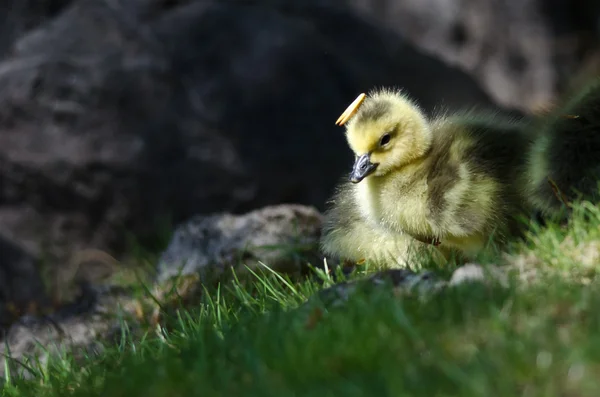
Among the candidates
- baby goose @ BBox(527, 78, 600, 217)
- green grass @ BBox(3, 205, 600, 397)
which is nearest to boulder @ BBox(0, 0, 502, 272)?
baby goose @ BBox(527, 78, 600, 217)

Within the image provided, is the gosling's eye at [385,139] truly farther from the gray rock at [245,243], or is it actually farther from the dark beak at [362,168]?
the gray rock at [245,243]

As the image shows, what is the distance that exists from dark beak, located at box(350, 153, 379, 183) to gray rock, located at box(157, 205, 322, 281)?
43.9 inches

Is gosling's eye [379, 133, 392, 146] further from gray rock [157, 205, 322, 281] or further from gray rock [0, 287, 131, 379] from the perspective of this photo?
gray rock [0, 287, 131, 379]

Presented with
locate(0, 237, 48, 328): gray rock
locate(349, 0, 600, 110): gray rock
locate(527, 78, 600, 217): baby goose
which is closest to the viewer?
locate(527, 78, 600, 217): baby goose

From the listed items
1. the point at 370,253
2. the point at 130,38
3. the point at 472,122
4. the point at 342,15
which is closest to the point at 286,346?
the point at 370,253

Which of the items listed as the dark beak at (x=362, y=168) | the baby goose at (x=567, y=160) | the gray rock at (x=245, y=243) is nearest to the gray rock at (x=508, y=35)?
the gray rock at (x=245, y=243)

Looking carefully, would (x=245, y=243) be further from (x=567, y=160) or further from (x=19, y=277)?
(x=19, y=277)

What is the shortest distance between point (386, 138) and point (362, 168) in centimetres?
18

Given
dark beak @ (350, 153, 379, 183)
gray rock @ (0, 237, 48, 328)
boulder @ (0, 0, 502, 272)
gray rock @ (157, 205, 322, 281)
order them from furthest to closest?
boulder @ (0, 0, 502, 272) < gray rock @ (0, 237, 48, 328) < gray rock @ (157, 205, 322, 281) < dark beak @ (350, 153, 379, 183)

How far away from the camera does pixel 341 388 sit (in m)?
2.62

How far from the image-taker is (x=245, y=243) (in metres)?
5.57

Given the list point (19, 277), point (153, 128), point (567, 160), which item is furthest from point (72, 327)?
point (567, 160)

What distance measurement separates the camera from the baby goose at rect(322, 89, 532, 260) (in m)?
4.06

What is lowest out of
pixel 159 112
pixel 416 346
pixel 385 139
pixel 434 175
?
pixel 159 112
